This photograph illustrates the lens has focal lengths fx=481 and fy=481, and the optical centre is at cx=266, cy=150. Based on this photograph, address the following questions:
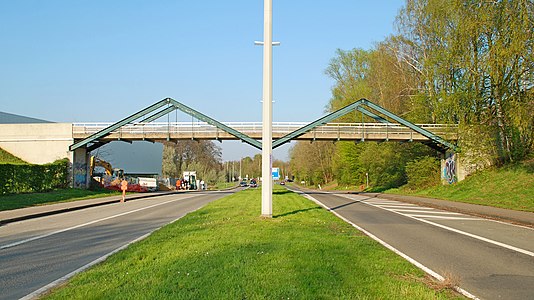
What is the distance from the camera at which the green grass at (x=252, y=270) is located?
6090mm

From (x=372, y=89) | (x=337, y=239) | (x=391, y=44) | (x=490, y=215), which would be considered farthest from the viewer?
(x=372, y=89)

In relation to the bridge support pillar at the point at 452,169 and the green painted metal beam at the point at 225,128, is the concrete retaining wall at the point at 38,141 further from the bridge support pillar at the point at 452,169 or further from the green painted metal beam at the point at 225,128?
the bridge support pillar at the point at 452,169

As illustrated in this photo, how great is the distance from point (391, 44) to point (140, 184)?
110 feet

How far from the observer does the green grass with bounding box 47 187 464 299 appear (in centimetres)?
609

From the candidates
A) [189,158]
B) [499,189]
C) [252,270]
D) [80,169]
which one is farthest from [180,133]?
[189,158]

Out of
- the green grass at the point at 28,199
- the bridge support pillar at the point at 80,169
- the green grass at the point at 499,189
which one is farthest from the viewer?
the bridge support pillar at the point at 80,169

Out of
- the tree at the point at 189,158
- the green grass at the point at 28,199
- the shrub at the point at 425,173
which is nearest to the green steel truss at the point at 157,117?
the green grass at the point at 28,199

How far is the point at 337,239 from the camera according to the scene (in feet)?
37.0

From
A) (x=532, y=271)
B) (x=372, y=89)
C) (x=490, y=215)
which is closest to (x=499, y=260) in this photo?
(x=532, y=271)

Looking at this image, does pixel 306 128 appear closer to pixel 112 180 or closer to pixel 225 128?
pixel 225 128

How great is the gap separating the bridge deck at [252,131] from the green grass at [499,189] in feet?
20.2

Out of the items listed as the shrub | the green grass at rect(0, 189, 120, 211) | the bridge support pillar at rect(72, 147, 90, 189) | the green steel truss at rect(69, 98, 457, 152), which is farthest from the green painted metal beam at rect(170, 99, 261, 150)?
the shrub

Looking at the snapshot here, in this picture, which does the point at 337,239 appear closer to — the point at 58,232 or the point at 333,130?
the point at 58,232

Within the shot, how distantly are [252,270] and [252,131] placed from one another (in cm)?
3451
